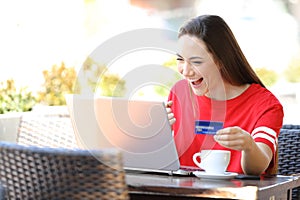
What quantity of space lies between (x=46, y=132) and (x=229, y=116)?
689mm

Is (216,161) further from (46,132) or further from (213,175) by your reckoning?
(46,132)

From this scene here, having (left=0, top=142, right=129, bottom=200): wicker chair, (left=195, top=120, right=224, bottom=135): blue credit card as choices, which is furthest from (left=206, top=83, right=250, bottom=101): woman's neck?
(left=0, top=142, right=129, bottom=200): wicker chair

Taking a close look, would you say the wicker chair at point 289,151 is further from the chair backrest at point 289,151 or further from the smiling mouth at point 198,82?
the smiling mouth at point 198,82

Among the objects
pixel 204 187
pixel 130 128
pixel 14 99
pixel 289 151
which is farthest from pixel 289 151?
pixel 14 99

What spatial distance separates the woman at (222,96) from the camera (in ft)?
7.51

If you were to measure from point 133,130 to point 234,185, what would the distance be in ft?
1.20

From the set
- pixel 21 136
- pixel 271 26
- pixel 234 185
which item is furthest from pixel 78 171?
pixel 271 26

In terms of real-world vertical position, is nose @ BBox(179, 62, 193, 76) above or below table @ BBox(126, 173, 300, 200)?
above

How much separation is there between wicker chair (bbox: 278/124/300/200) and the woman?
26 centimetres

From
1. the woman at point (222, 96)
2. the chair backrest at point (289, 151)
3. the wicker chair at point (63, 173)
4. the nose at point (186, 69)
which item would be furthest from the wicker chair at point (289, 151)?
the wicker chair at point (63, 173)

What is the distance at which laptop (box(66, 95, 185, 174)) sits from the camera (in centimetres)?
213

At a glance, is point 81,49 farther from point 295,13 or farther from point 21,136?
point 21,136

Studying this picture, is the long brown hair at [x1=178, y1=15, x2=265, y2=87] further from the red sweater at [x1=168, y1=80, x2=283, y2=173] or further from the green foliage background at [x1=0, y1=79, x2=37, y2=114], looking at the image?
the green foliage background at [x1=0, y1=79, x2=37, y2=114]

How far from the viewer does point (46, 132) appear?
2672mm
